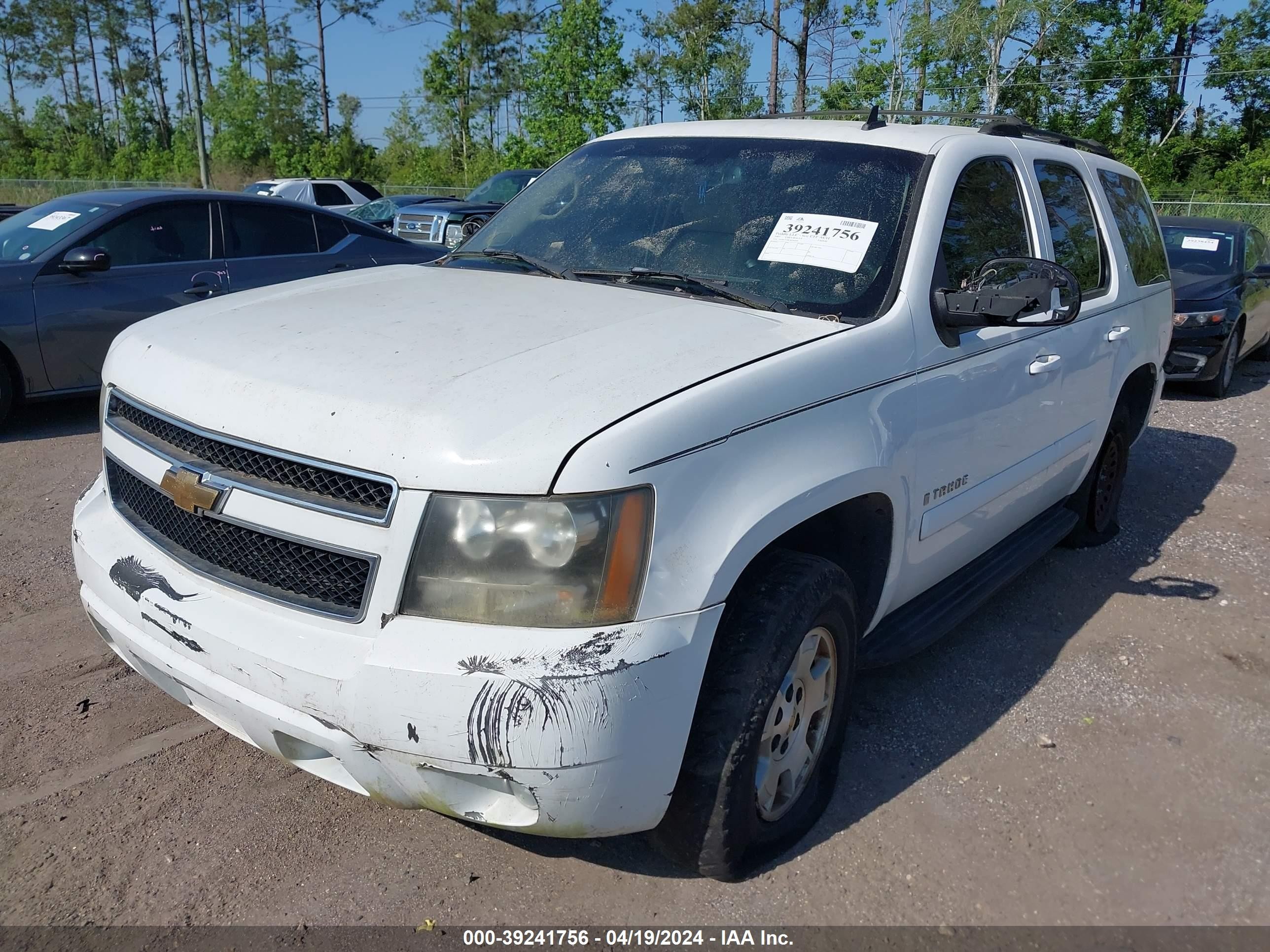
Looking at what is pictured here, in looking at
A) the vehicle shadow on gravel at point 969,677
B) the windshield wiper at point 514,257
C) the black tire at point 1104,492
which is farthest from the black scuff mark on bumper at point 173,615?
the black tire at point 1104,492

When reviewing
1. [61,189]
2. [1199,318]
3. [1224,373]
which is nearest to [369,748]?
[1199,318]

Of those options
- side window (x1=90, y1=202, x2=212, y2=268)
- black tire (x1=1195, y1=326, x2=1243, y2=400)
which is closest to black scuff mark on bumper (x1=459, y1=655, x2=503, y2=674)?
side window (x1=90, y1=202, x2=212, y2=268)

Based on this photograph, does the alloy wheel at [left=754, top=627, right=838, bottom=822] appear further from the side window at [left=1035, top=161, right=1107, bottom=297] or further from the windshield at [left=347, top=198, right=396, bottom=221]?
the windshield at [left=347, top=198, right=396, bottom=221]

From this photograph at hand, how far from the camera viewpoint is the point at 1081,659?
4.05 metres

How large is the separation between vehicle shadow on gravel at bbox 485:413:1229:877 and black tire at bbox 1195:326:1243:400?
→ 3.86 m

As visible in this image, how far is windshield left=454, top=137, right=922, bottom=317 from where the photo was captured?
301cm

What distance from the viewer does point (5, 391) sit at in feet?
21.4

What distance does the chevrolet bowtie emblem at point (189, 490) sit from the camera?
2344 mm

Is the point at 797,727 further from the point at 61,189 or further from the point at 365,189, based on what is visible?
the point at 61,189

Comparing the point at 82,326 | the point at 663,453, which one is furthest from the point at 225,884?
the point at 82,326

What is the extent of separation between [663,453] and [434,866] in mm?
1335

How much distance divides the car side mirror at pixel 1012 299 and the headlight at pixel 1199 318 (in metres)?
6.90

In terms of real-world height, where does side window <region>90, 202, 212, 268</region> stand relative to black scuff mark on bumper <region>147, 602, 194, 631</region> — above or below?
above

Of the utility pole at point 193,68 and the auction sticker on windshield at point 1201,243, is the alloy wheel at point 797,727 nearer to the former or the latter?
the auction sticker on windshield at point 1201,243
